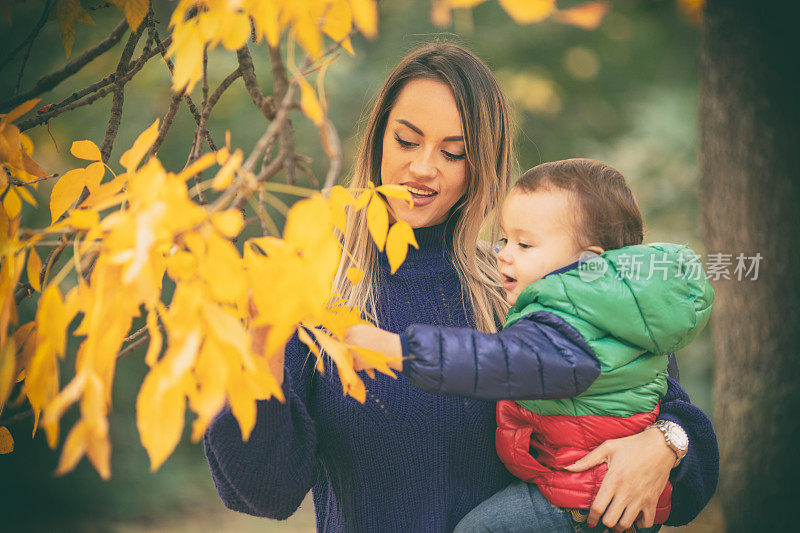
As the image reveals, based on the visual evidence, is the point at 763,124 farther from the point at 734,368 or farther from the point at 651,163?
the point at 651,163

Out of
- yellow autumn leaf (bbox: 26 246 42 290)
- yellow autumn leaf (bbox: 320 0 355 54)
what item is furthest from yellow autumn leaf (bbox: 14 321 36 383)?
yellow autumn leaf (bbox: 320 0 355 54)

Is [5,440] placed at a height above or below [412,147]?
below

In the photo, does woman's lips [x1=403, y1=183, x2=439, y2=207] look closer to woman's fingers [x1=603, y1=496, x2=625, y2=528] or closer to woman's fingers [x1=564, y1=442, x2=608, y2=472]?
woman's fingers [x1=564, y1=442, x2=608, y2=472]

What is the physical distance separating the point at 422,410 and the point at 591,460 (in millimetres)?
433

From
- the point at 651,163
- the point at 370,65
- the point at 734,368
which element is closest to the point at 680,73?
the point at 651,163

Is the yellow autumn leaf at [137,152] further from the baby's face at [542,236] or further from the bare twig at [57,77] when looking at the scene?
the baby's face at [542,236]

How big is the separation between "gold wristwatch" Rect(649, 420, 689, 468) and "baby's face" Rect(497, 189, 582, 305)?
466 millimetres

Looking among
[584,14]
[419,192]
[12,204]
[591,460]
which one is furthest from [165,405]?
[419,192]

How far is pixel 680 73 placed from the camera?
6762 mm

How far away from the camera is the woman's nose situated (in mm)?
1665

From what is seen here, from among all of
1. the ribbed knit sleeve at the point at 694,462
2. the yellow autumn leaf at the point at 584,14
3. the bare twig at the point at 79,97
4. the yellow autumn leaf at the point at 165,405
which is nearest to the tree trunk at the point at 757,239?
the ribbed knit sleeve at the point at 694,462

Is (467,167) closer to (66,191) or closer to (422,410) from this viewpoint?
(422,410)

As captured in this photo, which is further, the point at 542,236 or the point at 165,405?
the point at 542,236

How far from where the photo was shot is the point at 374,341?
44.5 inches
